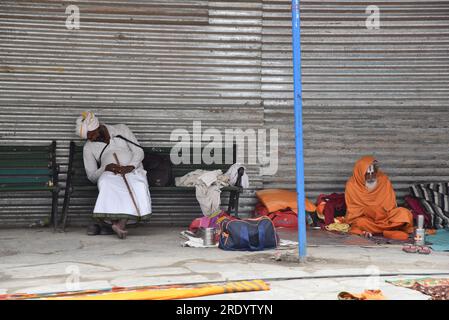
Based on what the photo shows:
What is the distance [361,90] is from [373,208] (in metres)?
1.71

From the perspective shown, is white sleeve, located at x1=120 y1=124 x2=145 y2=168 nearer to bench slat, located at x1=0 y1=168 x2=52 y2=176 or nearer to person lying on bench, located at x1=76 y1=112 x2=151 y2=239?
person lying on bench, located at x1=76 y1=112 x2=151 y2=239

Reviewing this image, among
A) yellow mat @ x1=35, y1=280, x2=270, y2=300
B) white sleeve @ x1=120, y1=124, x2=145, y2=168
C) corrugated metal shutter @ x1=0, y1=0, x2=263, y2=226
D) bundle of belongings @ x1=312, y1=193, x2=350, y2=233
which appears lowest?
yellow mat @ x1=35, y1=280, x2=270, y2=300

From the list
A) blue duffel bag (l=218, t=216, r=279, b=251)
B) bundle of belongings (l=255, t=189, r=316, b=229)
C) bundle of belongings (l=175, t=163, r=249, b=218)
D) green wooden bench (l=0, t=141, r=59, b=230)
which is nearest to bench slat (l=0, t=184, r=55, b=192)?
green wooden bench (l=0, t=141, r=59, b=230)

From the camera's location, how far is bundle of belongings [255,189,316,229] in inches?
313

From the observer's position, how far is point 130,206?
7.14m

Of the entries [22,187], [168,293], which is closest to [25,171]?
[22,187]

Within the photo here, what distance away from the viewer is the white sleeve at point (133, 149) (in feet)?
25.0

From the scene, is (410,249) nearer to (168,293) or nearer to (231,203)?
(231,203)

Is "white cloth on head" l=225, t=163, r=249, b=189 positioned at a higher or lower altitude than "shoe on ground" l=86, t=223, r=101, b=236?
higher

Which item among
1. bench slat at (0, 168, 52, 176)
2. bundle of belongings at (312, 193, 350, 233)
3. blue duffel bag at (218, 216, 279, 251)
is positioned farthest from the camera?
bundle of belongings at (312, 193, 350, 233)

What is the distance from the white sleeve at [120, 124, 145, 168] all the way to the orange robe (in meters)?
2.58

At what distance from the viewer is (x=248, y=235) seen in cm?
618

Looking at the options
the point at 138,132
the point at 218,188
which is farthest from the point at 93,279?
the point at 138,132

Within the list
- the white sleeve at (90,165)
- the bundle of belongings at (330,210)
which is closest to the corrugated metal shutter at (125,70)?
the white sleeve at (90,165)
